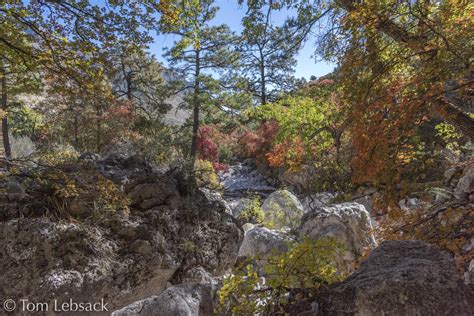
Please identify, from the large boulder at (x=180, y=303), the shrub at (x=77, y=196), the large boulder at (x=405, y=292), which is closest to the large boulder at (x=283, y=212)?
the shrub at (x=77, y=196)

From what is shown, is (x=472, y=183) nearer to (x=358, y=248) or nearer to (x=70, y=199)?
(x=358, y=248)

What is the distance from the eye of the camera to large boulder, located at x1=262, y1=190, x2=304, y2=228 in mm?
8312

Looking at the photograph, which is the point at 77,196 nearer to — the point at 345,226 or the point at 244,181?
the point at 345,226

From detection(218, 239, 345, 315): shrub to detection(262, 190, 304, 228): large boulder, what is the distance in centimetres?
570

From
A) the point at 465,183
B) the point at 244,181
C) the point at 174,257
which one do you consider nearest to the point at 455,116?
the point at 465,183

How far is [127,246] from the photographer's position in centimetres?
411

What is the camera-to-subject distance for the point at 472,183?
5.89 meters

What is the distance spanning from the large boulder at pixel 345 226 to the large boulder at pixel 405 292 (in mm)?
3785

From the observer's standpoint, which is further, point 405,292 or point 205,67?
point 205,67

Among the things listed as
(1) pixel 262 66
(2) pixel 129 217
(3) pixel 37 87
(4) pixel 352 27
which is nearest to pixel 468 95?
(4) pixel 352 27

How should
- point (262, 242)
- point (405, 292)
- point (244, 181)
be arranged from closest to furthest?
1. point (405, 292)
2. point (262, 242)
3. point (244, 181)

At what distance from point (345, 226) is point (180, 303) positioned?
4.08m

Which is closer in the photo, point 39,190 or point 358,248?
point 39,190

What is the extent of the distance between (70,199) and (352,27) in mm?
3847
